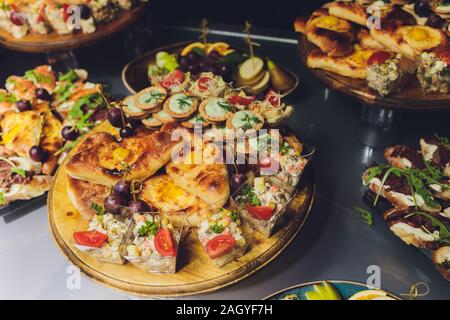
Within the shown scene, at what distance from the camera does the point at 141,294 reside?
2100 millimetres

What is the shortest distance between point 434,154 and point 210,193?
1.45m

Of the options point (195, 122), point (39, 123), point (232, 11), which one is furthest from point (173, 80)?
point (232, 11)

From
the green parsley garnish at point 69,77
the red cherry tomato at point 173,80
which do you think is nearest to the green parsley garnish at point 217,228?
the red cherry tomato at point 173,80

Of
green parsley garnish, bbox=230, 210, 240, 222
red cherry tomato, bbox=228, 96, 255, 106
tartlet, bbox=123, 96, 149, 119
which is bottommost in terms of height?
green parsley garnish, bbox=230, 210, 240, 222

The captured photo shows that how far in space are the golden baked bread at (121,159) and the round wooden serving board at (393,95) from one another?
1090 millimetres

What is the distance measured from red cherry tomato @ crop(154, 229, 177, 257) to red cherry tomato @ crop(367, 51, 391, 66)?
5.32 feet

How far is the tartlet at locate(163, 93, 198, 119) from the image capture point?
8.71 ft

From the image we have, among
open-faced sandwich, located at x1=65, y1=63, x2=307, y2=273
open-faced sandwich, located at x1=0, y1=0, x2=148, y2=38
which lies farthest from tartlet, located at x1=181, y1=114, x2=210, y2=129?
open-faced sandwich, located at x1=0, y1=0, x2=148, y2=38

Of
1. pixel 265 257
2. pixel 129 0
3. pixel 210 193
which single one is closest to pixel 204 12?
pixel 129 0

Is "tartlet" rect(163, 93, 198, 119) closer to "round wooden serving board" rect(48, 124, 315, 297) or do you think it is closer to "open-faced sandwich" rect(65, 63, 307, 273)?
"open-faced sandwich" rect(65, 63, 307, 273)

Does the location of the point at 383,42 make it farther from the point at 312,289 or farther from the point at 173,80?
the point at 312,289

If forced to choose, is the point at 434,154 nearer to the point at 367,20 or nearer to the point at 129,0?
the point at 367,20

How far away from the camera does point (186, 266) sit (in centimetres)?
218

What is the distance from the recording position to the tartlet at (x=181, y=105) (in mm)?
2653
